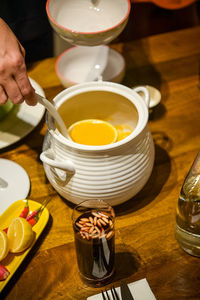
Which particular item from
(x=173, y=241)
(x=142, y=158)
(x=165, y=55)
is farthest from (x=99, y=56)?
(x=173, y=241)

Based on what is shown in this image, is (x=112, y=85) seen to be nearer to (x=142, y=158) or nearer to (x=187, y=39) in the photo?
(x=142, y=158)

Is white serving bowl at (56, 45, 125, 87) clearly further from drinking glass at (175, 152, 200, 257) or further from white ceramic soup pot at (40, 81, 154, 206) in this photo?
drinking glass at (175, 152, 200, 257)

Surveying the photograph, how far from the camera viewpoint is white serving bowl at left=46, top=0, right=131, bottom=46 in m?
1.07

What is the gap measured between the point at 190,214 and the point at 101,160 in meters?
0.23

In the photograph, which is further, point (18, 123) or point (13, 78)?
point (18, 123)

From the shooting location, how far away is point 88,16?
1177mm

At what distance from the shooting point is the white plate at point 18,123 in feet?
3.74

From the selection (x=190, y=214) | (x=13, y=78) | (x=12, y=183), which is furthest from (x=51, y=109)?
(x=190, y=214)

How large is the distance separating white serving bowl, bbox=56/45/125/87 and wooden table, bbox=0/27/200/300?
2.7 inches

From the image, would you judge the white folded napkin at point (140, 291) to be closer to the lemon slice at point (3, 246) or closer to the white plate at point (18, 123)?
the lemon slice at point (3, 246)

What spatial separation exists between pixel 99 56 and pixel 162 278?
786 millimetres

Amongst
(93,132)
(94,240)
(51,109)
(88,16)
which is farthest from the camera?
(88,16)

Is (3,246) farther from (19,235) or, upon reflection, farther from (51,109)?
(51,109)

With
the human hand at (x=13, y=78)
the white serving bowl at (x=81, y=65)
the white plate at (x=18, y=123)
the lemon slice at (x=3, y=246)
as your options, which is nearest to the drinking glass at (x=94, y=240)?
the lemon slice at (x=3, y=246)
